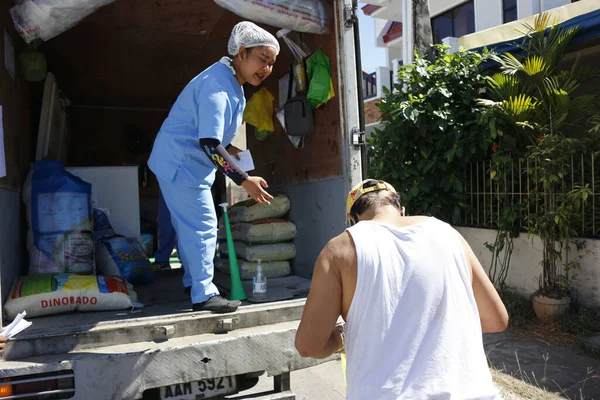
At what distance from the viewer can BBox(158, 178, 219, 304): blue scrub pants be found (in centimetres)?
266

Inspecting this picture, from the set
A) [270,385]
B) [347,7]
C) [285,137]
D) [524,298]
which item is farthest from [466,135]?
[270,385]

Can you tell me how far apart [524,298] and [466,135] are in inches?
74.5

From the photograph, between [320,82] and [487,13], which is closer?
[320,82]

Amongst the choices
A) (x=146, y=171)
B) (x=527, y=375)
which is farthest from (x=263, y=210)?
(x=146, y=171)

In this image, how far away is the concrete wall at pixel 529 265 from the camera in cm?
468

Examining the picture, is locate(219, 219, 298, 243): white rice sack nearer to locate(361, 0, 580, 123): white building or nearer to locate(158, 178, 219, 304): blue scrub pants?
locate(158, 178, 219, 304): blue scrub pants

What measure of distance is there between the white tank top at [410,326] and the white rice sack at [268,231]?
2.41 m

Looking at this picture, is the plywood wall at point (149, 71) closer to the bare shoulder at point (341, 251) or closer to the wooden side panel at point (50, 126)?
the wooden side panel at point (50, 126)

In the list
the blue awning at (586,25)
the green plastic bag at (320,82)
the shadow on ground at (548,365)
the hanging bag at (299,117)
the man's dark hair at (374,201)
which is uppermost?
the blue awning at (586,25)

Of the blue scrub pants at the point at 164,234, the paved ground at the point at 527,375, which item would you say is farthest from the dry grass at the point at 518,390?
the blue scrub pants at the point at 164,234

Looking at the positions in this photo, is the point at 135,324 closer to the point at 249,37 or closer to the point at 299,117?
the point at 249,37

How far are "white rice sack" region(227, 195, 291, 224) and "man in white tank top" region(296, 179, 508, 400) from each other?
98.0 inches

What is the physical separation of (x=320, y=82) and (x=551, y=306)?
3.15 meters

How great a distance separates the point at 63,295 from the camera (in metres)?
2.68
